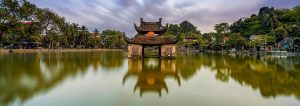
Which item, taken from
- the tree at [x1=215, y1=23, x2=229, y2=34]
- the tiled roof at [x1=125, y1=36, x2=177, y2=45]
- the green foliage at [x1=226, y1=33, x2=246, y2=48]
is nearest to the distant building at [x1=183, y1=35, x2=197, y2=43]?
the tree at [x1=215, y1=23, x2=229, y2=34]

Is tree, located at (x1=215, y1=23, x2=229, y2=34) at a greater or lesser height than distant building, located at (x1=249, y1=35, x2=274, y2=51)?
greater

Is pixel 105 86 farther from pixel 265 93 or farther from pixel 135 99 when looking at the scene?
pixel 265 93

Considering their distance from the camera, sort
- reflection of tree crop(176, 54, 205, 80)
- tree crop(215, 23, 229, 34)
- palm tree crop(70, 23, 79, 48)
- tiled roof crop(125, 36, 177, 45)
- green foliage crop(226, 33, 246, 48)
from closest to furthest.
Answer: reflection of tree crop(176, 54, 205, 80) < tiled roof crop(125, 36, 177, 45) < green foliage crop(226, 33, 246, 48) < palm tree crop(70, 23, 79, 48) < tree crop(215, 23, 229, 34)

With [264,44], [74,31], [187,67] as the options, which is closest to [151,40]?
[187,67]

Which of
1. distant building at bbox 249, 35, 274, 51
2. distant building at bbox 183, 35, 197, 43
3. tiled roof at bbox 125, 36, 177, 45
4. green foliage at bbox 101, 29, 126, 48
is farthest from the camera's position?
green foliage at bbox 101, 29, 126, 48

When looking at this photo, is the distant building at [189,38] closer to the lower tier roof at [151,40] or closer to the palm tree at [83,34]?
the palm tree at [83,34]

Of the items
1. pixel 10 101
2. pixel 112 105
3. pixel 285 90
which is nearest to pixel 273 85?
pixel 285 90

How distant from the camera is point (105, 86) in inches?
617

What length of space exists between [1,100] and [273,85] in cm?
1316

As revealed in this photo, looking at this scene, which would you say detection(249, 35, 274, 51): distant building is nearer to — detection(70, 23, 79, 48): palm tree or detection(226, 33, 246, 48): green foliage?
detection(226, 33, 246, 48): green foliage

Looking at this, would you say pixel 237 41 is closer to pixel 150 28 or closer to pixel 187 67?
pixel 150 28

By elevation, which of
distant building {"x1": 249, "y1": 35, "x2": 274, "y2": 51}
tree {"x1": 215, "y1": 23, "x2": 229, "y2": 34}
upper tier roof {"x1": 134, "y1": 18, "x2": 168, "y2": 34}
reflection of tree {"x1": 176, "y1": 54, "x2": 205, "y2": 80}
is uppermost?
tree {"x1": 215, "y1": 23, "x2": 229, "y2": 34}

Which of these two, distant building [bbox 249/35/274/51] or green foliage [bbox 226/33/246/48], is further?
green foliage [bbox 226/33/246/48]

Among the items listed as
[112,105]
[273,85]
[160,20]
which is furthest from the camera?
[160,20]
